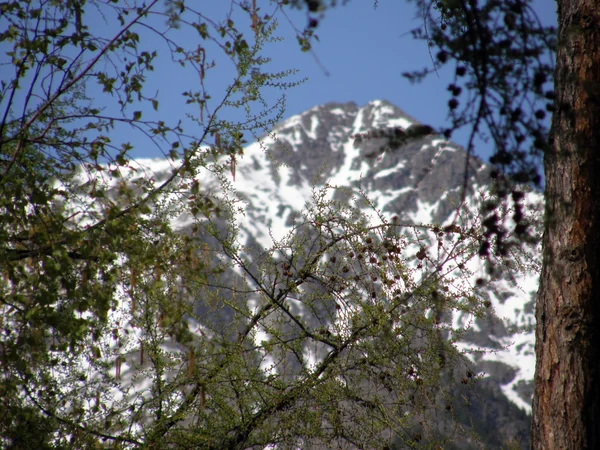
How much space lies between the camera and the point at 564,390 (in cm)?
243

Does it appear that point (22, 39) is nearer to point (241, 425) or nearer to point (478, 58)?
point (478, 58)

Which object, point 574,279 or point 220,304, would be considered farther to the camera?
point 220,304

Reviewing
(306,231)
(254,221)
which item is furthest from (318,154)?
(306,231)

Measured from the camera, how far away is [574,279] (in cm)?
250

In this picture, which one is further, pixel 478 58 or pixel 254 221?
pixel 254 221

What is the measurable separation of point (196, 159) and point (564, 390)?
8.23 feet

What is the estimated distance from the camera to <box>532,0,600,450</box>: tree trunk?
241 cm

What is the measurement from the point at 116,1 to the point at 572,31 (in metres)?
2.52

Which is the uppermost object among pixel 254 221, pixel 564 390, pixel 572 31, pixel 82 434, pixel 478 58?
pixel 254 221

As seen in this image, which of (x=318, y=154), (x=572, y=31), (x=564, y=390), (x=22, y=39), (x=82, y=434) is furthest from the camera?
(x=318, y=154)

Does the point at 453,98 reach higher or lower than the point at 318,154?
lower

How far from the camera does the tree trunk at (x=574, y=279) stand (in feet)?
7.89

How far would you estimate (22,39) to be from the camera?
319 cm

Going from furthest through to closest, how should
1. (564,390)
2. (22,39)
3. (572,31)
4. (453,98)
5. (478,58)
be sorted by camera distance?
1. (22,39)
2. (564,390)
3. (478,58)
4. (453,98)
5. (572,31)
